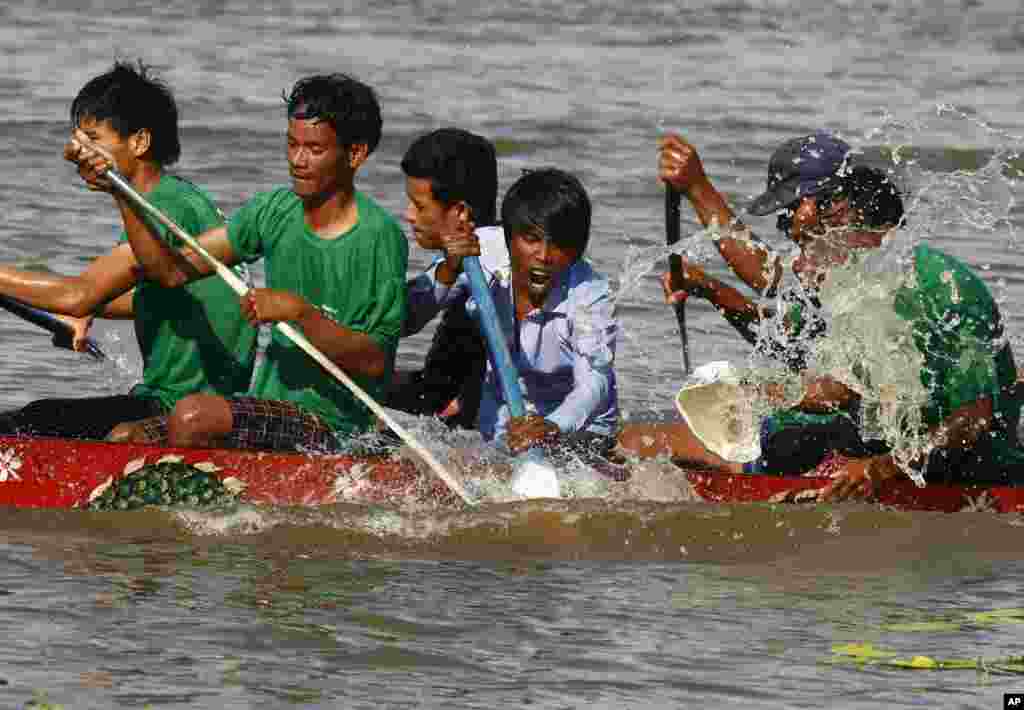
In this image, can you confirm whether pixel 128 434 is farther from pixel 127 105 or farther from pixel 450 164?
pixel 450 164

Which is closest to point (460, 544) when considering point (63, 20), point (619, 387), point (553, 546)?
point (553, 546)

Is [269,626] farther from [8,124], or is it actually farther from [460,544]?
[8,124]

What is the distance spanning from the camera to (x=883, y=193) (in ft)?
23.3

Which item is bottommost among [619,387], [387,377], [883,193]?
[619,387]

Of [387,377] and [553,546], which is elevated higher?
[387,377]

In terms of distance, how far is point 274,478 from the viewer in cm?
693

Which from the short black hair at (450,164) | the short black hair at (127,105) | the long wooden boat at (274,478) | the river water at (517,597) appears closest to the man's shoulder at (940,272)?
the river water at (517,597)

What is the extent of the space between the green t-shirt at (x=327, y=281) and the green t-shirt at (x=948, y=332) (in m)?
1.55

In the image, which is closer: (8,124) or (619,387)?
(619,387)

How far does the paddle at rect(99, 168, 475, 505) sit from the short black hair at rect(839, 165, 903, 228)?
152 cm

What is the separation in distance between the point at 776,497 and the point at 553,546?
2.31 ft

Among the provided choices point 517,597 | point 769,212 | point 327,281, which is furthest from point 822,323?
point 327,281

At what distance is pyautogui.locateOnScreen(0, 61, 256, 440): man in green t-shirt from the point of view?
7.05 m

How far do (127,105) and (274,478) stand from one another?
126cm
